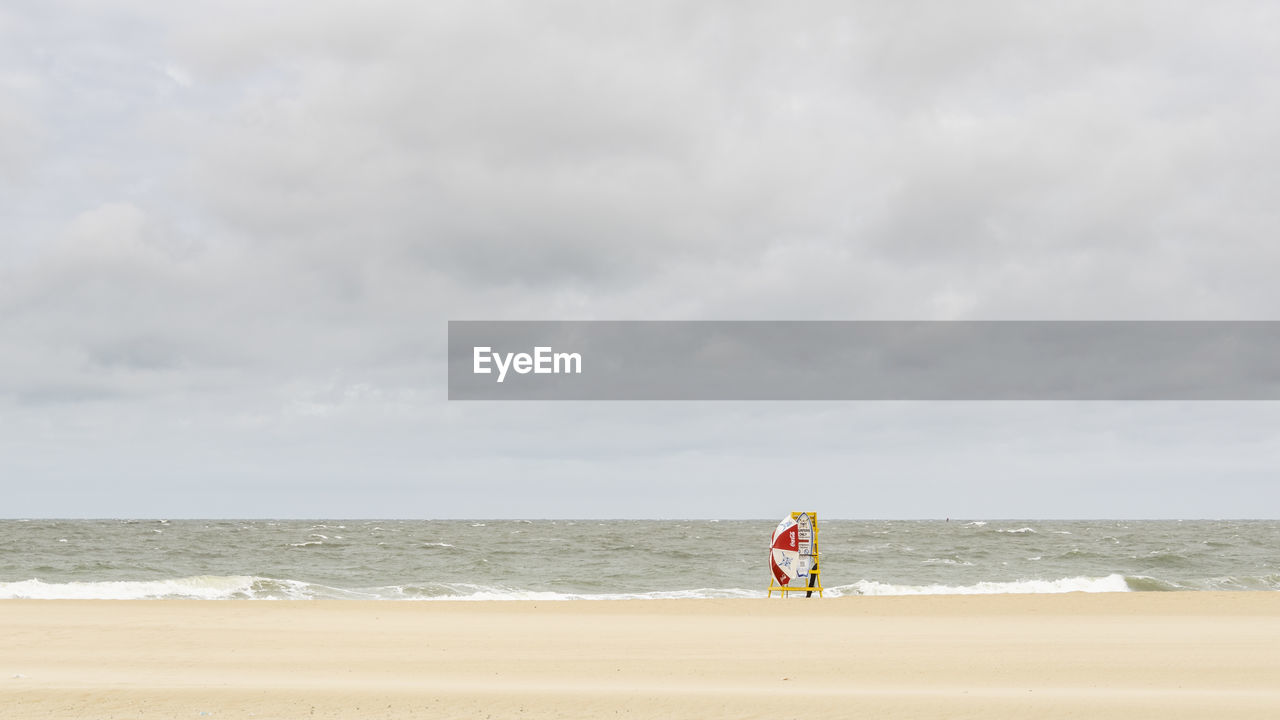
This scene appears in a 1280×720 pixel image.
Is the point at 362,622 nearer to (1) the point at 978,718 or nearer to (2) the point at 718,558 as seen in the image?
(1) the point at 978,718

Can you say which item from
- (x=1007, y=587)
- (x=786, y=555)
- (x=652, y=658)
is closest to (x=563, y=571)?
(x=786, y=555)

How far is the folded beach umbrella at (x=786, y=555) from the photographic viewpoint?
76.3 feet

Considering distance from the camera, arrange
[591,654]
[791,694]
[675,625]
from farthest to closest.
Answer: [675,625], [591,654], [791,694]

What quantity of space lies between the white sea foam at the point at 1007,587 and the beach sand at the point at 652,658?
16.0ft

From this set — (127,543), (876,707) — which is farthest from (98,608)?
(127,543)

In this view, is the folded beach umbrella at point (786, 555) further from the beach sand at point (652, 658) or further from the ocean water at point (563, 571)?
the ocean water at point (563, 571)

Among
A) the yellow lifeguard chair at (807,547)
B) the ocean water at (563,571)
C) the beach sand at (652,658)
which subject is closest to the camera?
the beach sand at (652,658)

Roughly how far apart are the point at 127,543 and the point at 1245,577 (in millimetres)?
47904

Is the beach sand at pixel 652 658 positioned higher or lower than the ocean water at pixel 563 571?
higher

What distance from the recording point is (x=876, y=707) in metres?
10.3

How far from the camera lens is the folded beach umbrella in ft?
76.3

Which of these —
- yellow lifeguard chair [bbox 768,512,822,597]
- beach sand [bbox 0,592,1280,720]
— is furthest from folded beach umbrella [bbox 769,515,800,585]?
beach sand [bbox 0,592,1280,720]

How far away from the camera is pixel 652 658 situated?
14.6m

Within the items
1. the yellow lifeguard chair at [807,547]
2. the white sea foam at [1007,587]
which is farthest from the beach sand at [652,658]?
the white sea foam at [1007,587]
